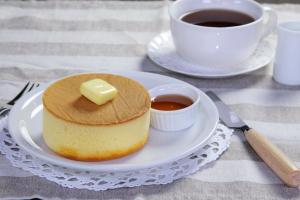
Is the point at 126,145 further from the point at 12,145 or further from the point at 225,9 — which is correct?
the point at 225,9

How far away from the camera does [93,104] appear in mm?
918

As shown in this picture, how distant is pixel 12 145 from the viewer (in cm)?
95

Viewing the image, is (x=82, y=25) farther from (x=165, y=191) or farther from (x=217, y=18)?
(x=165, y=191)

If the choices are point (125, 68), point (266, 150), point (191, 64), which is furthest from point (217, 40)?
point (266, 150)

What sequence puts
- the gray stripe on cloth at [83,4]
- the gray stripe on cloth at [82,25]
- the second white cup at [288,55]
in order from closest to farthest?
the second white cup at [288,55] < the gray stripe on cloth at [82,25] < the gray stripe on cloth at [83,4]

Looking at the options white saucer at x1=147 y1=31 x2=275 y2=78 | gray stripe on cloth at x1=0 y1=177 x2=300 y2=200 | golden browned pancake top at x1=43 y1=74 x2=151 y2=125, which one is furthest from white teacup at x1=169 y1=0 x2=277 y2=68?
gray stripe on cloth at x1=0 y1=177 x2=300 y2=200

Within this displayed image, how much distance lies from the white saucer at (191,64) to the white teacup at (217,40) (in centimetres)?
1

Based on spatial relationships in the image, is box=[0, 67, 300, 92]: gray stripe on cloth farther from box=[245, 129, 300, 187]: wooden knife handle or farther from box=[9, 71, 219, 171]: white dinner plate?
box=[245, 129, 300, 187]: wooden knife handle

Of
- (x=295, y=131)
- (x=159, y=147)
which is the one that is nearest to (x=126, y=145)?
(x=159, y=147)

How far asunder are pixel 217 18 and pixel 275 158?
0.45 metres

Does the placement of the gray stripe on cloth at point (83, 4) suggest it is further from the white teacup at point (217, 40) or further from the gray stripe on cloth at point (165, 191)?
the gray stripe on cloth at point (165, 191)

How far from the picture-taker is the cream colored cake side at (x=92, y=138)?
2.92 ft

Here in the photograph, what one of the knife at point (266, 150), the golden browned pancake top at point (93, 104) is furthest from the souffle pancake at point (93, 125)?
the knife at point (266, 150)

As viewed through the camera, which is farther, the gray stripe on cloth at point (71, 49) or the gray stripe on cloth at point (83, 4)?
the gray stripe on cloth at point (83, 4)
